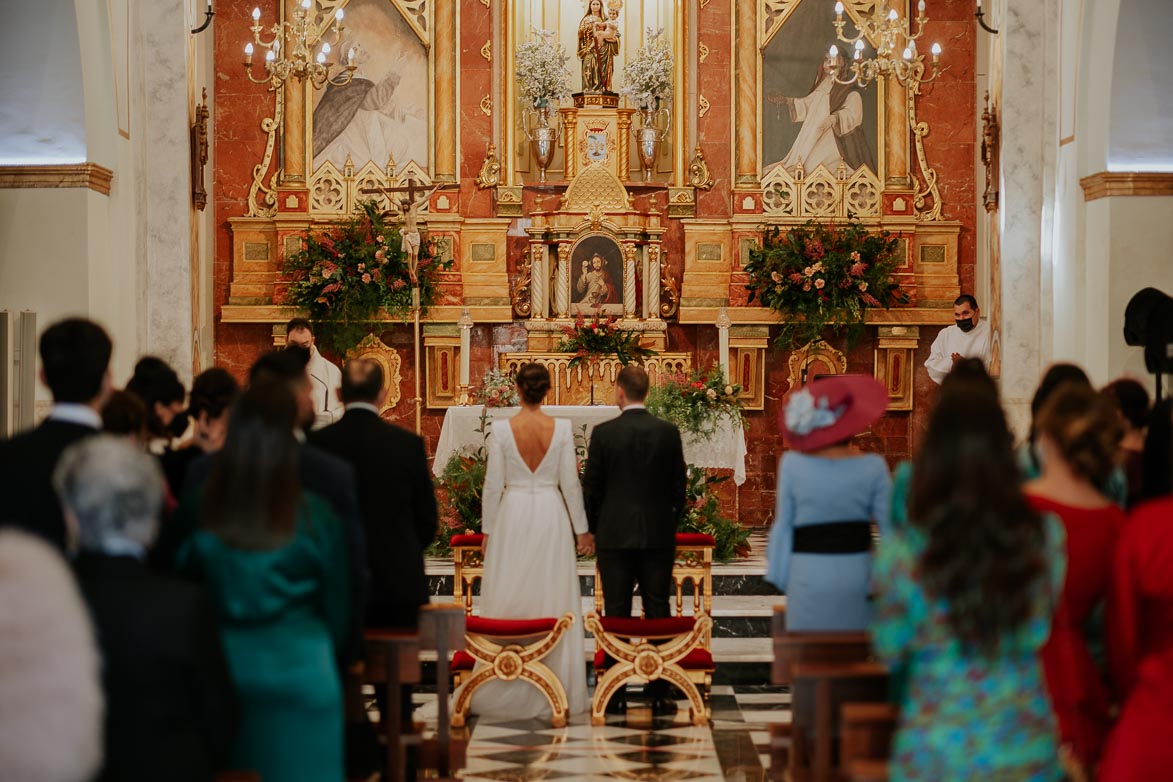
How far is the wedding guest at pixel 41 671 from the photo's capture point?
340cm

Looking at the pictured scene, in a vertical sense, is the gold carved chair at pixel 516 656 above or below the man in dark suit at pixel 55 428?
below

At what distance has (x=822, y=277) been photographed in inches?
585

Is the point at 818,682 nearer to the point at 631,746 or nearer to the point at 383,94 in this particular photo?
the point at 631,746

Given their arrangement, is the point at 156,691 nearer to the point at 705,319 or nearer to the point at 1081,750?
the point at 1081,750

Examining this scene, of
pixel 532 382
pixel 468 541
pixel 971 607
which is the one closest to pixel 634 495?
pixel 532 382

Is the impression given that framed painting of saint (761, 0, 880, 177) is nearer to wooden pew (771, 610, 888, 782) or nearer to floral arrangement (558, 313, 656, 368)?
floral arrangement (558, 313, 656, 368)

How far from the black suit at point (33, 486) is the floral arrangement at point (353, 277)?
10226mm

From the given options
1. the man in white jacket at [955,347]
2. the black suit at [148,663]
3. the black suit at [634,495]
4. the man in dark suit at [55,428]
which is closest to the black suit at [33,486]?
the man in dark suit at [55,428]

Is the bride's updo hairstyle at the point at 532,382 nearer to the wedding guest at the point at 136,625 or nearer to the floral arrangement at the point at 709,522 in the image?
the floral arrangement at the point at 709,522

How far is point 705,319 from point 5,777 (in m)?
12.3

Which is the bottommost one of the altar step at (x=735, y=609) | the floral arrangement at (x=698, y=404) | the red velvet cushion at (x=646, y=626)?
the altar step at (x=735, y=609)

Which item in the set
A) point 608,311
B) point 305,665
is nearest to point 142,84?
point 608,311

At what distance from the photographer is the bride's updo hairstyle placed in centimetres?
839

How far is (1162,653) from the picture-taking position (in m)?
4.12
